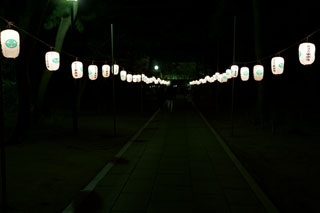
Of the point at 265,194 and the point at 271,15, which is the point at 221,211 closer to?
the point at 265,194

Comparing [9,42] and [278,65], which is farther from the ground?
[9,42]

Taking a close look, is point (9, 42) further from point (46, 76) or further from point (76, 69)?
point (46, 76)

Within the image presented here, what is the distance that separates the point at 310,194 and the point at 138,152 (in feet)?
19.2

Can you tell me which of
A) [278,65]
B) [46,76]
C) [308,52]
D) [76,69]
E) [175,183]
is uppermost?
[308,52]

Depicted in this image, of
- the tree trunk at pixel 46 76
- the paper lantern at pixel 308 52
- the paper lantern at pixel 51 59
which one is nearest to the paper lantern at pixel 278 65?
the paper lantern at pixel 308 52

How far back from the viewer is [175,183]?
7.17 m

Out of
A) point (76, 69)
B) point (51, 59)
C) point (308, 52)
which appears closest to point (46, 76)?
point (76, 69)

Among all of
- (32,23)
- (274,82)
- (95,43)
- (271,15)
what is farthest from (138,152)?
(274,82)

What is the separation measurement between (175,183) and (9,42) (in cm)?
627

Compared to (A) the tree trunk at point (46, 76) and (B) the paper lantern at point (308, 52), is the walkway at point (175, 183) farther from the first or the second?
(A) the tree trunk at point (46, 76)

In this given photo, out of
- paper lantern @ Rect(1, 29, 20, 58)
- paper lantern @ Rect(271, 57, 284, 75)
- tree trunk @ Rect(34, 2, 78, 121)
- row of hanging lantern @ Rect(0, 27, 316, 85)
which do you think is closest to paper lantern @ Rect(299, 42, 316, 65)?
row of hanging lantern @ Rect(0, 27, 316, 85)

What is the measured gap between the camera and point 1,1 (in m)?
12.6

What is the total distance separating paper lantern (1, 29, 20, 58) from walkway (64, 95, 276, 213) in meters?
4.48

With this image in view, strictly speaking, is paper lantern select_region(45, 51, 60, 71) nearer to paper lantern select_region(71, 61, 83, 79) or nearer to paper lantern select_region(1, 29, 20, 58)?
paper lantern select_region(71, 61, 83, 79)
